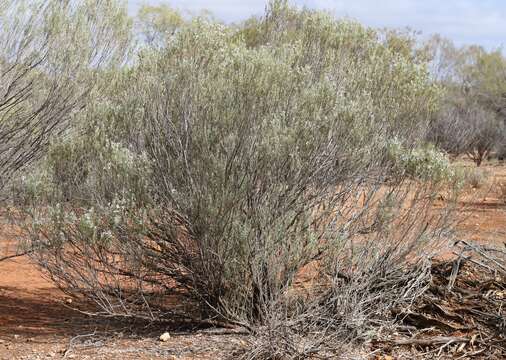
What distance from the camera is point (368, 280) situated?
6953mm

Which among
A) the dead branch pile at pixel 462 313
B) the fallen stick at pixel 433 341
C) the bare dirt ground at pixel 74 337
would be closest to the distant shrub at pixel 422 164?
the dead branch pile at pixel 462 313

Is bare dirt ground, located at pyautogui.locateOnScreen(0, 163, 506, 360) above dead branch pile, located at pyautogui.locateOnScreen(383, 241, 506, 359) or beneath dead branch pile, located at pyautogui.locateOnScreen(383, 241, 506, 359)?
beneath

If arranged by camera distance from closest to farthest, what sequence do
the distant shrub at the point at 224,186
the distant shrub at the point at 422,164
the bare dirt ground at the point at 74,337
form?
the bare dirt ground at the point at 74,337 → the distant shrub at the point at 224,186 → the distant shrub at the point at 422,164

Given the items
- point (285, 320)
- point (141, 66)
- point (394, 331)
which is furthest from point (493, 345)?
point (141, 66)

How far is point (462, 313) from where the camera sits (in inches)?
272

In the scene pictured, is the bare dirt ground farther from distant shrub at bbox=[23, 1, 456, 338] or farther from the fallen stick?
the fallen stick

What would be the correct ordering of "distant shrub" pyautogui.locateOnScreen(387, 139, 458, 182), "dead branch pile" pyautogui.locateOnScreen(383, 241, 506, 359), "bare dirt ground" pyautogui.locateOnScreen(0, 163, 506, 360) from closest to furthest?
"dead branch pile" pyautogui.locateOnScreen(383, 241, 506, 359)
"bare dirt ground" pyautogui.locateOnScreen(0, 163, 506, 360)
"distant shrub" pyautogui.locateOnScreen(387, 139, 458, 182)

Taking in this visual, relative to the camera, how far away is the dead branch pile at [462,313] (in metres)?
6.43

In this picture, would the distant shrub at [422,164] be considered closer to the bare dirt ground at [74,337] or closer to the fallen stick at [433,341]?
the fallen stick at [433,341]

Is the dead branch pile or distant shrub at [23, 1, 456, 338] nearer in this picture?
the dead branch pile

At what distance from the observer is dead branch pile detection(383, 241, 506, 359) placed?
253 inches

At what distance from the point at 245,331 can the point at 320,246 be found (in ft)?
3.99

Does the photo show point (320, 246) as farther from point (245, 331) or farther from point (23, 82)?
point (23, 82)

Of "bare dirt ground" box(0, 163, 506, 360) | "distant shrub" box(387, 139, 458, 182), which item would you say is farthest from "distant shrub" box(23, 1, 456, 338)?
"bare dirt ground" box(0, 163, 506, 360)
